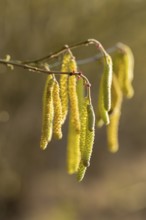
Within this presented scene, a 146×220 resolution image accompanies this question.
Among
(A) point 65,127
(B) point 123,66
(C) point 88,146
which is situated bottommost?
(C) point 88,146

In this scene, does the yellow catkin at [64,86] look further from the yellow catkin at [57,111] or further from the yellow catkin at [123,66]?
the yellow catkin at [123,66]

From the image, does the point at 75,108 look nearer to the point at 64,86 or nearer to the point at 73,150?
the point at 64,86

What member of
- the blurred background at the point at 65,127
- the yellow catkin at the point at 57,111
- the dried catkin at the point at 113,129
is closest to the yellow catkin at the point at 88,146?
the yellow catkin at the point at 57,111

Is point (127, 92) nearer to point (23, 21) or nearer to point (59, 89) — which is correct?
point (59, 89)

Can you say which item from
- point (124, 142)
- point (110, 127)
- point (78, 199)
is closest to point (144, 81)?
point (124, 142)

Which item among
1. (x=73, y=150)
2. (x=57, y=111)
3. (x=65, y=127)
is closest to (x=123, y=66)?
(x=73, y=150)

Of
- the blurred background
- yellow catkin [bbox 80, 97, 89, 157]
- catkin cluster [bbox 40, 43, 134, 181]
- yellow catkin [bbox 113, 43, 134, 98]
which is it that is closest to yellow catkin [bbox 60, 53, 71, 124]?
catkin cluster [bbox 40, 43, 134, 181]

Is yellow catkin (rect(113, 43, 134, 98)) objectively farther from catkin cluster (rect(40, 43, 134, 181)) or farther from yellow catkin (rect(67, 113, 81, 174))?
yellow catkin (rect(67, 113, 81, 174))

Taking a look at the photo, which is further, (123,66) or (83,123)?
(123,66)

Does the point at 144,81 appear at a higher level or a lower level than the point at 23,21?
higher
